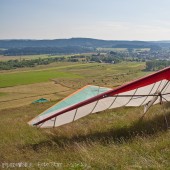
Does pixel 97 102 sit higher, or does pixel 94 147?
pixel 97 102

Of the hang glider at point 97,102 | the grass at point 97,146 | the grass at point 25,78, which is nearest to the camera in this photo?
the grass at point 97,146

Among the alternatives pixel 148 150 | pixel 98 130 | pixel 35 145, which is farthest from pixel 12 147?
pixel 148 150

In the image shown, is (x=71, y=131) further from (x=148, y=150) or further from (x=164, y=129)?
(x=148, y=150)

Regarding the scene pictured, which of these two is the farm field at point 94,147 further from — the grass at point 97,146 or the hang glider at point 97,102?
the hang glider at point 97,102

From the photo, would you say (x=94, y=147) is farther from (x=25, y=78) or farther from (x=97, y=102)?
(x=25, y=78)

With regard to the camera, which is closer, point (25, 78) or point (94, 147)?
point (94, 147)

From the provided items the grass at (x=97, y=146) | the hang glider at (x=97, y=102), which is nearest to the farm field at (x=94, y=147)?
the grass at (x=97, y=146)

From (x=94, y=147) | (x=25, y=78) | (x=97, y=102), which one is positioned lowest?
(x=25, y=78)

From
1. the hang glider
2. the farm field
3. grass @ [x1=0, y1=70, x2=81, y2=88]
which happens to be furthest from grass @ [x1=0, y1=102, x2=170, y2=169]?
grass @ [x1=0, y1=70, x2=81, y2=88]

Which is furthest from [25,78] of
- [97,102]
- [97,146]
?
[97,146]

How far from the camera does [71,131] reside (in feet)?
24.3

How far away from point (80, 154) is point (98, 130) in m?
2.27

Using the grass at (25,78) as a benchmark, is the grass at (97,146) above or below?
above

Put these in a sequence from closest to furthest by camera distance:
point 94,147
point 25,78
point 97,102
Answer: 1. point 94,147
2. point 97,102
3. point 25,78
